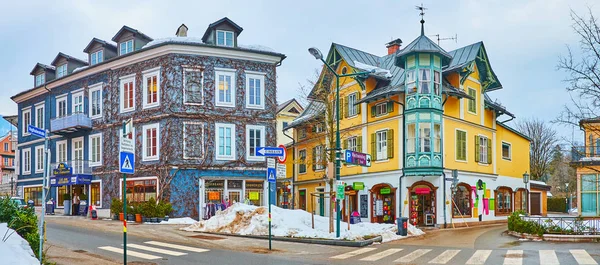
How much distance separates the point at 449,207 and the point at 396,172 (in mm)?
3471

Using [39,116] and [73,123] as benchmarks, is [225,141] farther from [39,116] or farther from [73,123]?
[39,116]

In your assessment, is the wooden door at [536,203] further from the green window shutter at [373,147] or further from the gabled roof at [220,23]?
the gabled roof at [220,23]

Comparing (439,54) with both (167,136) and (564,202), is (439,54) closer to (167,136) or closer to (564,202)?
(167,136)

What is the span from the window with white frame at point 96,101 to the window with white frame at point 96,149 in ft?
4.34

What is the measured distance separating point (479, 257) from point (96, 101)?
2735cm

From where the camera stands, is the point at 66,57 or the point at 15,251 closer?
the point at 15,251

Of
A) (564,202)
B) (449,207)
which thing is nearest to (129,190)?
(449,207)

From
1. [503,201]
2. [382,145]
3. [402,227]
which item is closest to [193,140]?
[382,145]

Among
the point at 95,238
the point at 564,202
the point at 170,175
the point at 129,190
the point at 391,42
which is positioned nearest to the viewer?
the point at 95,238

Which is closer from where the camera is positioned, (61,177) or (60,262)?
(60,262)

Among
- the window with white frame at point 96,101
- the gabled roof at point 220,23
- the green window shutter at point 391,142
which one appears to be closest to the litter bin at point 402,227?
the green window shutter at point 391,142

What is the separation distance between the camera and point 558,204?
202 ft

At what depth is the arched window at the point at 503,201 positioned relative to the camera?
1442 inches

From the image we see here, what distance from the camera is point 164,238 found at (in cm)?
2136
